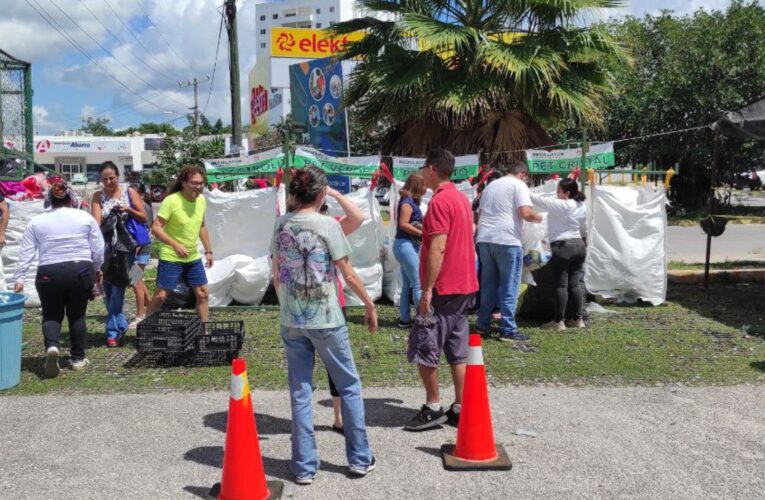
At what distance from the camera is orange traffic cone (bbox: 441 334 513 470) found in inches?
157

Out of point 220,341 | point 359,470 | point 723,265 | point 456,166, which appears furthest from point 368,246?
point 723,265

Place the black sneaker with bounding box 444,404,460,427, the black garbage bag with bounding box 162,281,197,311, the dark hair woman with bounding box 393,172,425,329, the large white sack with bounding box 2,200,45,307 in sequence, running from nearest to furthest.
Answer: the black sneaker with bounding box 444,404,460,427, the dark hair woman with bounding box 393,172,425,329, the black garbage bag with bounding box 162,281,197,311, the large white sack with bounding box 2,200,45,307

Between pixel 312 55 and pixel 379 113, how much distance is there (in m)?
34.9

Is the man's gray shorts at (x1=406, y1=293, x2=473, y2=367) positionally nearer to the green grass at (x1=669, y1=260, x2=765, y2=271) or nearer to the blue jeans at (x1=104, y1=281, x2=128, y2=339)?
the blue jeans at (x1=104, y1=281, x2=128, y2=339)

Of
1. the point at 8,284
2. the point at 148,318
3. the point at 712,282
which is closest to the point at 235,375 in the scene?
the point at 148,318

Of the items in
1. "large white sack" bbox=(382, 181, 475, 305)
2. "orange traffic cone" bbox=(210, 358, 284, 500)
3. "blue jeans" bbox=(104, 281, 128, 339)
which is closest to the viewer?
"orange traffic cone" bbox=(210, 358, 284, 500)

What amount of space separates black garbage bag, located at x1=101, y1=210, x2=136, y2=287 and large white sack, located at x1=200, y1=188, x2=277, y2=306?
5.93 feet

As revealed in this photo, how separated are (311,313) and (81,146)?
70.3m

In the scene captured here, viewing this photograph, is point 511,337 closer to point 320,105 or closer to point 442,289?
point 442,289

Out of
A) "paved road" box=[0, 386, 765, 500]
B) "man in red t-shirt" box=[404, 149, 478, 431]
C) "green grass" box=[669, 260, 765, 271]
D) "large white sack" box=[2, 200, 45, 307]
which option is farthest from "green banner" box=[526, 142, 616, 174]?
"large white sack" box=[2, 200, 45, 307]

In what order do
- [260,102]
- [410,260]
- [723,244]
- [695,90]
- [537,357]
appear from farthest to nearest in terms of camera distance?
[260,102], [695,90], [723,244], [410,260], [537,357]

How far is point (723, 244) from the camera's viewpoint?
16.4 metres

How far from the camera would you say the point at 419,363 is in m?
4.55

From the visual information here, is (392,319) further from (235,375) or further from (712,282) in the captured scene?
(712,282)
